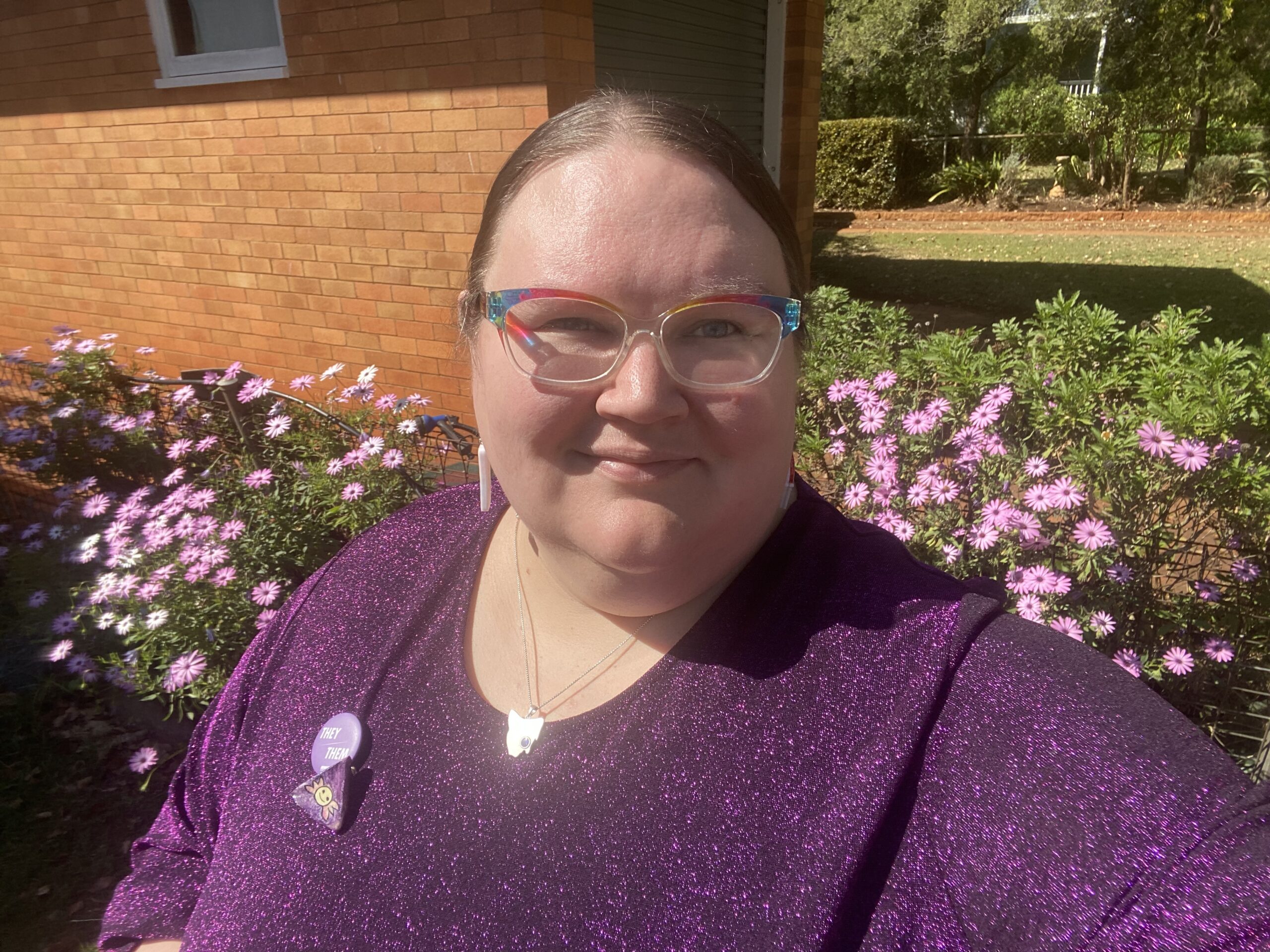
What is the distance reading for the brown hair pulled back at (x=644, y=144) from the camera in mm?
1115

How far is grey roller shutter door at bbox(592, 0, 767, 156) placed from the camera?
579 cm

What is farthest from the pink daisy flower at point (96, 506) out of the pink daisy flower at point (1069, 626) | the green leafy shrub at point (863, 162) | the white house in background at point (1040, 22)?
the white house in background at point (1040, 22)

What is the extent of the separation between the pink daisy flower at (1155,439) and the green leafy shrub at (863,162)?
62.1ft

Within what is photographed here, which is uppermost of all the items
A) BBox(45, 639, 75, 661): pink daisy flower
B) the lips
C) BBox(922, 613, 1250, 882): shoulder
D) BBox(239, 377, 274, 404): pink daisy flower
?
the lips

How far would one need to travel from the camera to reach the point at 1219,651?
2242 mm

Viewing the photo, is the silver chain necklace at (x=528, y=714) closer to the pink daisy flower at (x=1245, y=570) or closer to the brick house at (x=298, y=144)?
the pink daisy flower at (x=1245, y=570)

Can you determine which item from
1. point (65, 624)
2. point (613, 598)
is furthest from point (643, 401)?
point (65, 624)

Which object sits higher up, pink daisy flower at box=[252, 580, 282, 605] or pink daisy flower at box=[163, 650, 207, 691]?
pink daisy flower at box=[252, 580, 282, 605]

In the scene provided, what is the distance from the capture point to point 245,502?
3.10m

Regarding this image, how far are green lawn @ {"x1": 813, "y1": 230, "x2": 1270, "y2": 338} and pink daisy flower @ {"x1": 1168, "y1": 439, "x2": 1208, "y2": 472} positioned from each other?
6961 millimetres

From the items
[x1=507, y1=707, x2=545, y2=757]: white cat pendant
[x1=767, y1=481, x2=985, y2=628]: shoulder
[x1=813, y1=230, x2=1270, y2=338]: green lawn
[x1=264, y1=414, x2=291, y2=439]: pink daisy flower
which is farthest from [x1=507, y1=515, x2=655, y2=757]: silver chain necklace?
[x1=813, y1=230, x2=1270, y2=338]: green lawn

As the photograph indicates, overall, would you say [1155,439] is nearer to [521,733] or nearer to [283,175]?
[521,733]

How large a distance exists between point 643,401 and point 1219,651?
2.09 meters

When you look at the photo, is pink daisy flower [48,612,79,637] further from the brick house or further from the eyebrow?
the eyebrow
